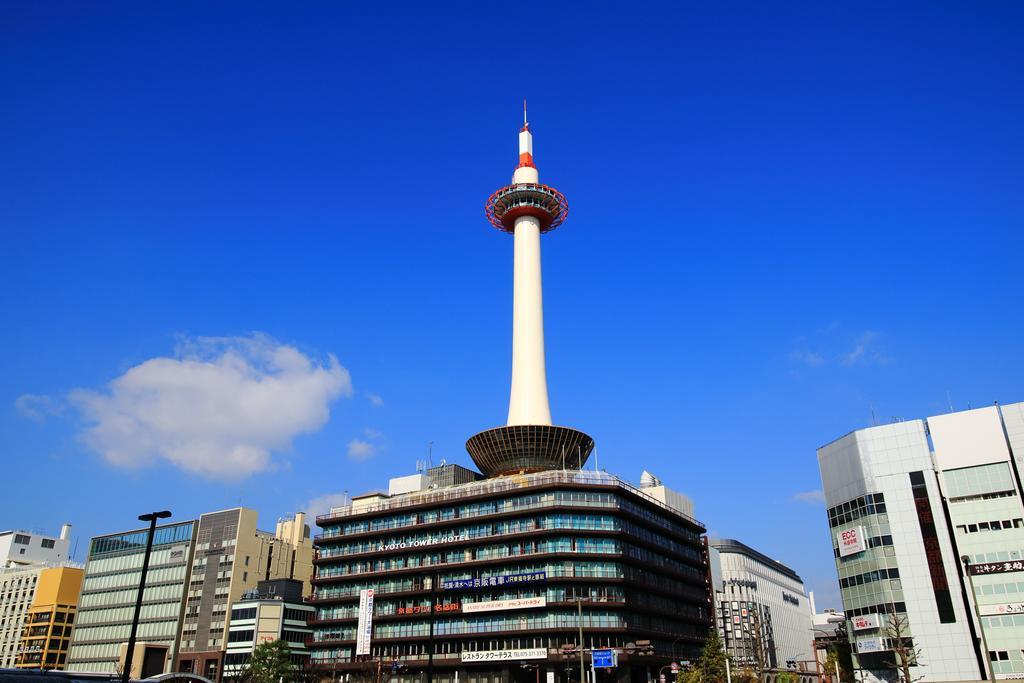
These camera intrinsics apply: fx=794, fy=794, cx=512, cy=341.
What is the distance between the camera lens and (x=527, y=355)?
135625mm

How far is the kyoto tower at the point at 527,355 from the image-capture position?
122500 mm

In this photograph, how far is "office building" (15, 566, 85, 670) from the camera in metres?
165

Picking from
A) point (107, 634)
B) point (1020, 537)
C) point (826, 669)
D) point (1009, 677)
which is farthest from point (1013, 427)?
point (107, 634)

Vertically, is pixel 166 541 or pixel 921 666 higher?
pixel 166 541

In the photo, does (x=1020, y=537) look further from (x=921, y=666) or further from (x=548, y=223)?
(x=548, y=223)

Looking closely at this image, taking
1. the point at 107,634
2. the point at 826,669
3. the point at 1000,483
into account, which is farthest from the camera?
the point at 107,634

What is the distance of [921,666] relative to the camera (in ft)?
283

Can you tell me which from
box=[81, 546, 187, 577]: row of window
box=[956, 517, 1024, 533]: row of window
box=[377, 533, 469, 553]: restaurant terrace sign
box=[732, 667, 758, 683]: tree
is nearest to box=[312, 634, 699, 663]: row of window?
box=[732, 667, 758, 683]: tree

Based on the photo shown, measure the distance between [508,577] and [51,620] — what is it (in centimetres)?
11846

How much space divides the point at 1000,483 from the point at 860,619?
21852 mm

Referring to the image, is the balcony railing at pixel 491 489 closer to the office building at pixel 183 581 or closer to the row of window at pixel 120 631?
the office building at pixel 183 581

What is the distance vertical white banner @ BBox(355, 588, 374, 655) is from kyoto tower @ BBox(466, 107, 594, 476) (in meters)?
27.8

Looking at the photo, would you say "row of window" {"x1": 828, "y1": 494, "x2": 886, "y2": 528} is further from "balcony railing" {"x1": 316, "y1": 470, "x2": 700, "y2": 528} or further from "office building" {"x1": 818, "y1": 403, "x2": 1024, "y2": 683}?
"balcony railing" {"x1": 316, "y1": 470, "x2": 700, "y2": 528}

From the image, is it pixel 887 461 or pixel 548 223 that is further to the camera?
→ pixel 548 223
